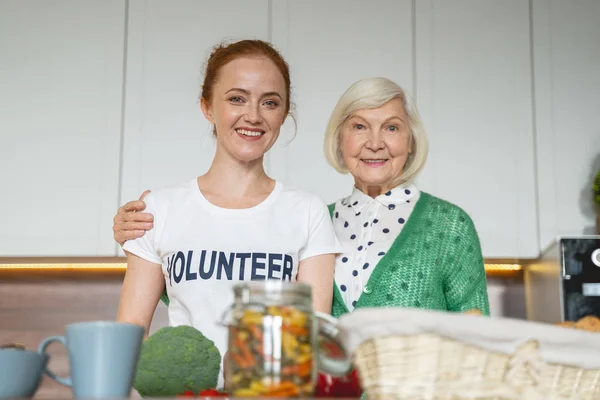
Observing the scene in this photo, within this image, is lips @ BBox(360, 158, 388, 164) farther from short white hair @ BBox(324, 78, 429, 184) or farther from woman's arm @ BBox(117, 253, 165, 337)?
woman's arm @ BBox(117, 253, 165, 337)

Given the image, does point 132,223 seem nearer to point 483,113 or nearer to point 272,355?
point 272,355

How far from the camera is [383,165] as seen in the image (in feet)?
4.72

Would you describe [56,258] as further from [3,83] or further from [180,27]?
[180,27]

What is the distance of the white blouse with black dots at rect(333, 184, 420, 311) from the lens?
1.35 meters

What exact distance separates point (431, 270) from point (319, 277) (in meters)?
0.19

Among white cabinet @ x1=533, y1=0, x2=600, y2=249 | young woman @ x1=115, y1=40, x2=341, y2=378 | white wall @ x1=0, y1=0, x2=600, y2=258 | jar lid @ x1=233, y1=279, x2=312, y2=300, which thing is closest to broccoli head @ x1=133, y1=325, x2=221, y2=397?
jar lid @ x1=233, y1=279, x2=312, y2=300

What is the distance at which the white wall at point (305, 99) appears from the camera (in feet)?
8.40

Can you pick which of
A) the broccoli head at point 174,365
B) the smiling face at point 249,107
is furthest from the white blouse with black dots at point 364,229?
the broccoli head at point 174,365

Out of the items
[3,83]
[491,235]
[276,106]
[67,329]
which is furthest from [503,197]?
[67,329]

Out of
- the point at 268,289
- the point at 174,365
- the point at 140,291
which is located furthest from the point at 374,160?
the point at 268,289

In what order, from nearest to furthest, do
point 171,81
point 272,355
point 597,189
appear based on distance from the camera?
point 272,355 < point 597,189 < point 171,81

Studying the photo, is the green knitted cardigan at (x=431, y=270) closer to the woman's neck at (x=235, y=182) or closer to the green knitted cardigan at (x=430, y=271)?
the green knitted cardigan at (x=430, y=271)

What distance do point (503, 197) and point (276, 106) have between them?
142 centimetres

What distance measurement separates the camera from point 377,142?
1.42 m
